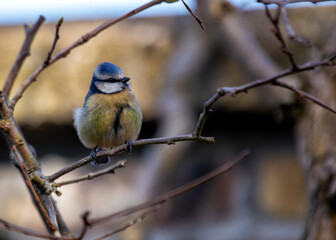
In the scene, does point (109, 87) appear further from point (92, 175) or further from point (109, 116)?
point (92, 175)

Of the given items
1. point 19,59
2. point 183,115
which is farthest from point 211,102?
point 183,115

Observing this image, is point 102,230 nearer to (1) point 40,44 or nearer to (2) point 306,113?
(1) point 40,44

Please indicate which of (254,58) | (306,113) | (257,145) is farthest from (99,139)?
(257,145)

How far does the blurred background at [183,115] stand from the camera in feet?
9.85

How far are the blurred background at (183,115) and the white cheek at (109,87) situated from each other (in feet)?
3.04

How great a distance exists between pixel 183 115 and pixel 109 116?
101 centimetres

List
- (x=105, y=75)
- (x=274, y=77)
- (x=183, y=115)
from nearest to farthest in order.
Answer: (x=274, y=77) → (x=105, y=75) → (x=183, y=115)

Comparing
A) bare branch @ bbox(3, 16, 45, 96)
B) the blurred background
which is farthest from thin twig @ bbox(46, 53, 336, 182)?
the blurred background

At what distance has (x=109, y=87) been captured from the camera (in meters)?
1.91

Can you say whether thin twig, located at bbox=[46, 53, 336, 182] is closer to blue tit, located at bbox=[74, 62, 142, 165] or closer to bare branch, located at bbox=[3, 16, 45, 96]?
bare branch, located at bbox=[3, 16, 45, 96]

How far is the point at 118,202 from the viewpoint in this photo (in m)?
3.17

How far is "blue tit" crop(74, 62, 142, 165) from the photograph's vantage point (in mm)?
A: 1852

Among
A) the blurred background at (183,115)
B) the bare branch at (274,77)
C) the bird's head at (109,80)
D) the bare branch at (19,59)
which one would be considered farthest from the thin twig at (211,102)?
the blurred background at (183,115)

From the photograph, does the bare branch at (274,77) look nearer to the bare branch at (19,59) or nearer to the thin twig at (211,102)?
the thin twig at (211,102)
